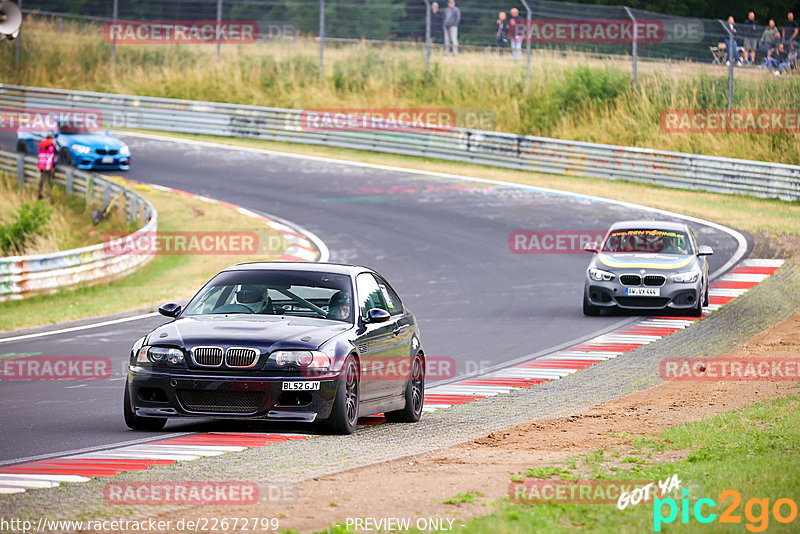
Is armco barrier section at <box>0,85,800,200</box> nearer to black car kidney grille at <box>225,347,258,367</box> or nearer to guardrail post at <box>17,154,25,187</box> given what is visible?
guardrail post at <box>17,154,25,187</box>

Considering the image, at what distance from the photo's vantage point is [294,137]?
136 feet

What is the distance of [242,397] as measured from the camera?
9.61m

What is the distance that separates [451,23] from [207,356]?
102 ft

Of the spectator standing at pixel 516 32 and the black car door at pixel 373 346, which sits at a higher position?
the spectator standing at pixel 516 32

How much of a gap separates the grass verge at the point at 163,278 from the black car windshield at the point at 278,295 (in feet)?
29.5

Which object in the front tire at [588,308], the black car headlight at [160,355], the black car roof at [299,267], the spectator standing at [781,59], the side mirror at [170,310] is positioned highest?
the spectator standing at [781,59]

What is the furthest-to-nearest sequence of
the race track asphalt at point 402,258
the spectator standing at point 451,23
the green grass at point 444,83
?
the spectator standing at point 451,23 → the green grass at point 444,83 → the race track asphalt at point 402,258

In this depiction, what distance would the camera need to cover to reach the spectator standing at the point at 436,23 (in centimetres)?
3938

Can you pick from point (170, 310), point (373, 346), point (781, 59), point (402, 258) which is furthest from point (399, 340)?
point (781, 59)

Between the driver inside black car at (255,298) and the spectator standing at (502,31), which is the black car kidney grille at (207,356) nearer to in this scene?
the driver inside black car at (255,298)

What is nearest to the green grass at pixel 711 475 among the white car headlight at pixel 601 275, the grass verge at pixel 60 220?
the white car headlight at pixel 601 275

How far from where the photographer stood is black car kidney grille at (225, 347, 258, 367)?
9586mm

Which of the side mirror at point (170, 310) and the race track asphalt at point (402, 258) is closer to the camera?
the side mirror at point (170, 310)

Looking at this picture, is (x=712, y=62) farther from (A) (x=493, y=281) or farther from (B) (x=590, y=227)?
(A) (x=493, y=281)
